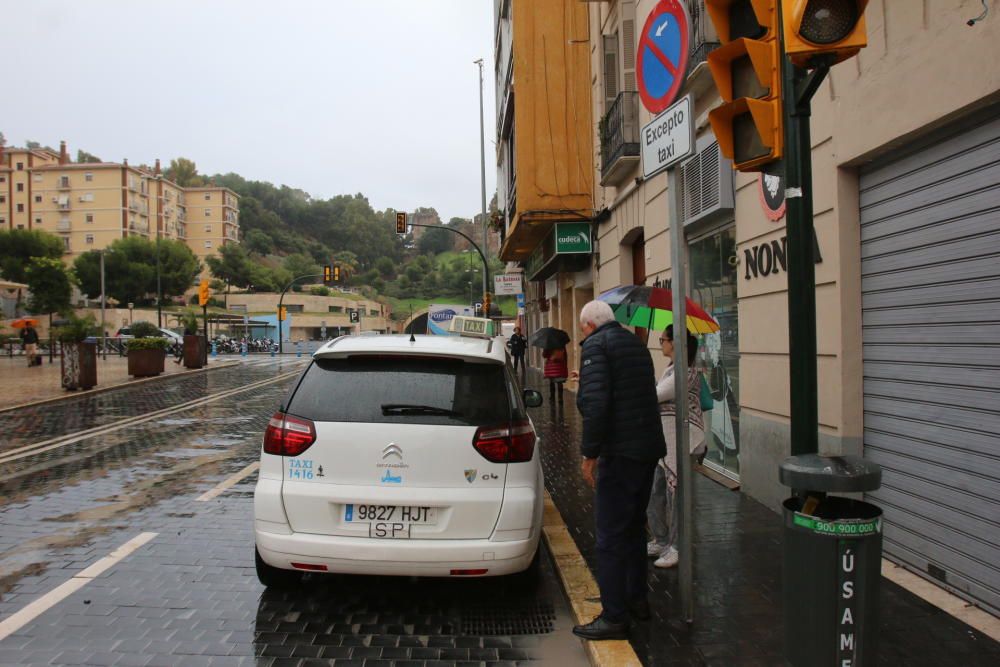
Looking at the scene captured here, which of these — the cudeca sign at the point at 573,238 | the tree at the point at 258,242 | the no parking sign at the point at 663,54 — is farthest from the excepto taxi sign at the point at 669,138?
the tree at the point at 258,242

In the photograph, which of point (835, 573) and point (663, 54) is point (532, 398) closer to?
point (663, 54)

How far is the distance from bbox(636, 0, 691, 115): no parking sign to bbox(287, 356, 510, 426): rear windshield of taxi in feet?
6.03

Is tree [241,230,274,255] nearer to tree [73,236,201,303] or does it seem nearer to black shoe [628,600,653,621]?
tree [73,236,201,303]

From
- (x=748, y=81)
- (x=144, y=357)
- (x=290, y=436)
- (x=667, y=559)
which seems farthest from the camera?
(x=144, y=357)

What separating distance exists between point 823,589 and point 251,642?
2.86 meters

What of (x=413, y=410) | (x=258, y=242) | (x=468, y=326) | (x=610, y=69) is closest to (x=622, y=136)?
(x=610, y=69)

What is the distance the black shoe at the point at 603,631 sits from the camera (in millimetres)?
3689

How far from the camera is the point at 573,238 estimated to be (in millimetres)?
15477

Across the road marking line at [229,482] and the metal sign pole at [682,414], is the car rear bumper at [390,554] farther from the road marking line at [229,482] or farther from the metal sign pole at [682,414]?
the road marking line at [229,482]

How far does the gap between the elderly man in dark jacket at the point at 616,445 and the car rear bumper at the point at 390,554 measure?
1.98 feet

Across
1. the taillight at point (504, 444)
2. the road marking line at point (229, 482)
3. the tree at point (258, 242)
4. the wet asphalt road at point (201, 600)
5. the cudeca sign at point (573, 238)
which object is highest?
the tree at point (258, 242)

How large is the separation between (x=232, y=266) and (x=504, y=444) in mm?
127235

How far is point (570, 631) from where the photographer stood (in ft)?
13.2

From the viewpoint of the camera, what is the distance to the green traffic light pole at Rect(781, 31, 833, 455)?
2.79 metres
